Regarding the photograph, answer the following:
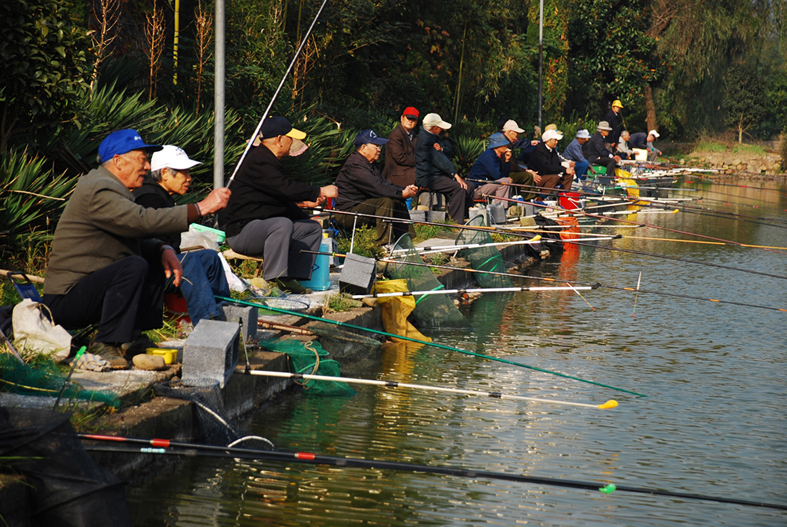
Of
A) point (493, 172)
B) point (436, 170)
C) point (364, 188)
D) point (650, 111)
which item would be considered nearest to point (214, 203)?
point (364, 188)

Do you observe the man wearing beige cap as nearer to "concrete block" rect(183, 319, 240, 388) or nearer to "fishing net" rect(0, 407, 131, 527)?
"concrete block" rect(183, 319, 240, 388)

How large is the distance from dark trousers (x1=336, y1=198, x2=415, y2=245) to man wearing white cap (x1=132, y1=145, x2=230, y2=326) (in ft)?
11.2

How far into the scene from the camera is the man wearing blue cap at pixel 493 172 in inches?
542

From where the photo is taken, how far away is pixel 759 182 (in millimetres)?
34250

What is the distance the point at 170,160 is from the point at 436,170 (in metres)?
6.80

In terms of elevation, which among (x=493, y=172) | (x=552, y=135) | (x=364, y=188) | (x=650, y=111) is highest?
(x=650, y=111)

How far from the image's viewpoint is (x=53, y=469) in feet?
10.6

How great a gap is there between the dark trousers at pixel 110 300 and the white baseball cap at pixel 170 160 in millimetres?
1228

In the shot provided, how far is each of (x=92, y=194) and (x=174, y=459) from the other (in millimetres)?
1446

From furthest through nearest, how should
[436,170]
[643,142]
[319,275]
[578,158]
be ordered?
[643,142]
[578,158]
[436,170]
[319,275]

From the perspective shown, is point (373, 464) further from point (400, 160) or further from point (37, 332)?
point (400, 160)

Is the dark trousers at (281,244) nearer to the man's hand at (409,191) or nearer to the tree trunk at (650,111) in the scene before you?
the man's hand at (409,191)

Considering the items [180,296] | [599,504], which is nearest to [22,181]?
[180,296]

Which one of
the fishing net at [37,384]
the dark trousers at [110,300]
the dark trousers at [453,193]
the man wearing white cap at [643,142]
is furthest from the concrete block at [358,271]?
the man wearing white cap at [643,142]
